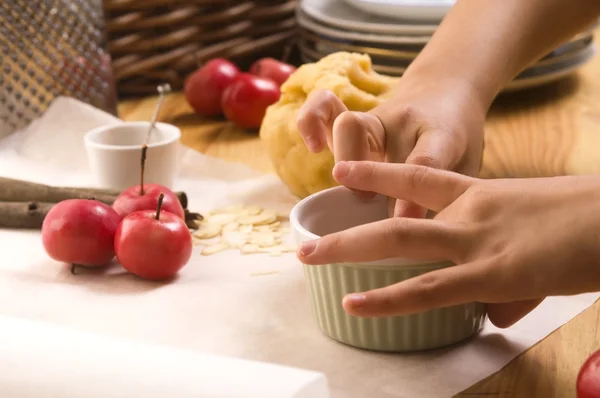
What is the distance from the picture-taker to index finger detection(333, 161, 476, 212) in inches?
29.4

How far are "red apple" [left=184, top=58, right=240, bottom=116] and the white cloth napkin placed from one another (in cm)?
44

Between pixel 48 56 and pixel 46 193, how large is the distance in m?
0.42

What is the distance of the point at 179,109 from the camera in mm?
1680

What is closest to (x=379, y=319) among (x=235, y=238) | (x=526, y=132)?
(x=235, y=238)

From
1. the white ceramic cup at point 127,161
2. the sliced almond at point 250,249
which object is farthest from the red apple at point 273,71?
the sliced almond at point 250,249

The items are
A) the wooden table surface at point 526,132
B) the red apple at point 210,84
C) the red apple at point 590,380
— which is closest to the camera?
the red apple at point 590,380

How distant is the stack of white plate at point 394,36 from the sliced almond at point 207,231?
50cm

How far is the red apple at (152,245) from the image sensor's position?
38.6 inches

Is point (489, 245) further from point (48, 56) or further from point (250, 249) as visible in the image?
point (48, 56)

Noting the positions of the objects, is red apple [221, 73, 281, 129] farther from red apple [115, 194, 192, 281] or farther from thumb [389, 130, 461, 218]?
thumb [389, 130, 461, 218]

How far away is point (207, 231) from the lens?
113 cm

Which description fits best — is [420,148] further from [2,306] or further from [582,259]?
[2,306]

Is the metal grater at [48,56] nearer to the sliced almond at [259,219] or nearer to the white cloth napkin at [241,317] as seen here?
the white cloth napkin at [241,317]

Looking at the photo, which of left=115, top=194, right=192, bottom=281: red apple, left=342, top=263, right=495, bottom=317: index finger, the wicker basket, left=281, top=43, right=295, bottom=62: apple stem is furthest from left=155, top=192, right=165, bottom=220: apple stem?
left=281, top=43, right=295, bottom=62: apple stem
